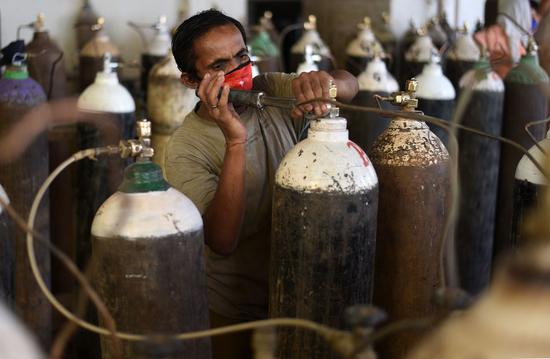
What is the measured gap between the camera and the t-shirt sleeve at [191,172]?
6.30ft

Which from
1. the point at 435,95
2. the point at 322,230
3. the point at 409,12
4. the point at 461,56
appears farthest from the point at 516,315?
the point at 409,12

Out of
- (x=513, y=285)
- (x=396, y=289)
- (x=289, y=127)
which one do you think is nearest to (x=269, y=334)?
(x=513, y=285)

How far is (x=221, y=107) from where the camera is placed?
178cm

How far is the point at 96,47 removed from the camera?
4.40 meters

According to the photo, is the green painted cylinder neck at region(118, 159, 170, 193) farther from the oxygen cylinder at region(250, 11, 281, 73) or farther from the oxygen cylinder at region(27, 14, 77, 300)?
the oxygen cylinder at region(250, 11, 281, 73)

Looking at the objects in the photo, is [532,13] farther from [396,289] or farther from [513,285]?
[513,285]

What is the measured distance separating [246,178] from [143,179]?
0.45 meters

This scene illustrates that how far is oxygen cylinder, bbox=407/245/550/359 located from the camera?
87 centimetres

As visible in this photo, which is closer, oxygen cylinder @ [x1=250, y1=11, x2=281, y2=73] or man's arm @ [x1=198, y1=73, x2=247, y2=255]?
man's arm @ [x1=198, y1=73, x2=247, y2=255]

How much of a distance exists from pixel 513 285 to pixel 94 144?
248 centimetres

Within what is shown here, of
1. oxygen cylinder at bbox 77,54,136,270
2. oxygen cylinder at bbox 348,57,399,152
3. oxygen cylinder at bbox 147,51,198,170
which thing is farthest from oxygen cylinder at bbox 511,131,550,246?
oxygen cylinder at bbox 147,51,198,170

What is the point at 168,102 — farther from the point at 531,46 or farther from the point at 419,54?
the point at 419,54

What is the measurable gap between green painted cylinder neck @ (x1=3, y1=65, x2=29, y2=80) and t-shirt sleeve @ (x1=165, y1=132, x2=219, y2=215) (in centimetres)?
117

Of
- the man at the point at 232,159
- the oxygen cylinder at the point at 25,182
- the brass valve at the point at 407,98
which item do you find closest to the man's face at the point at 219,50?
the man at the point at 232,159
